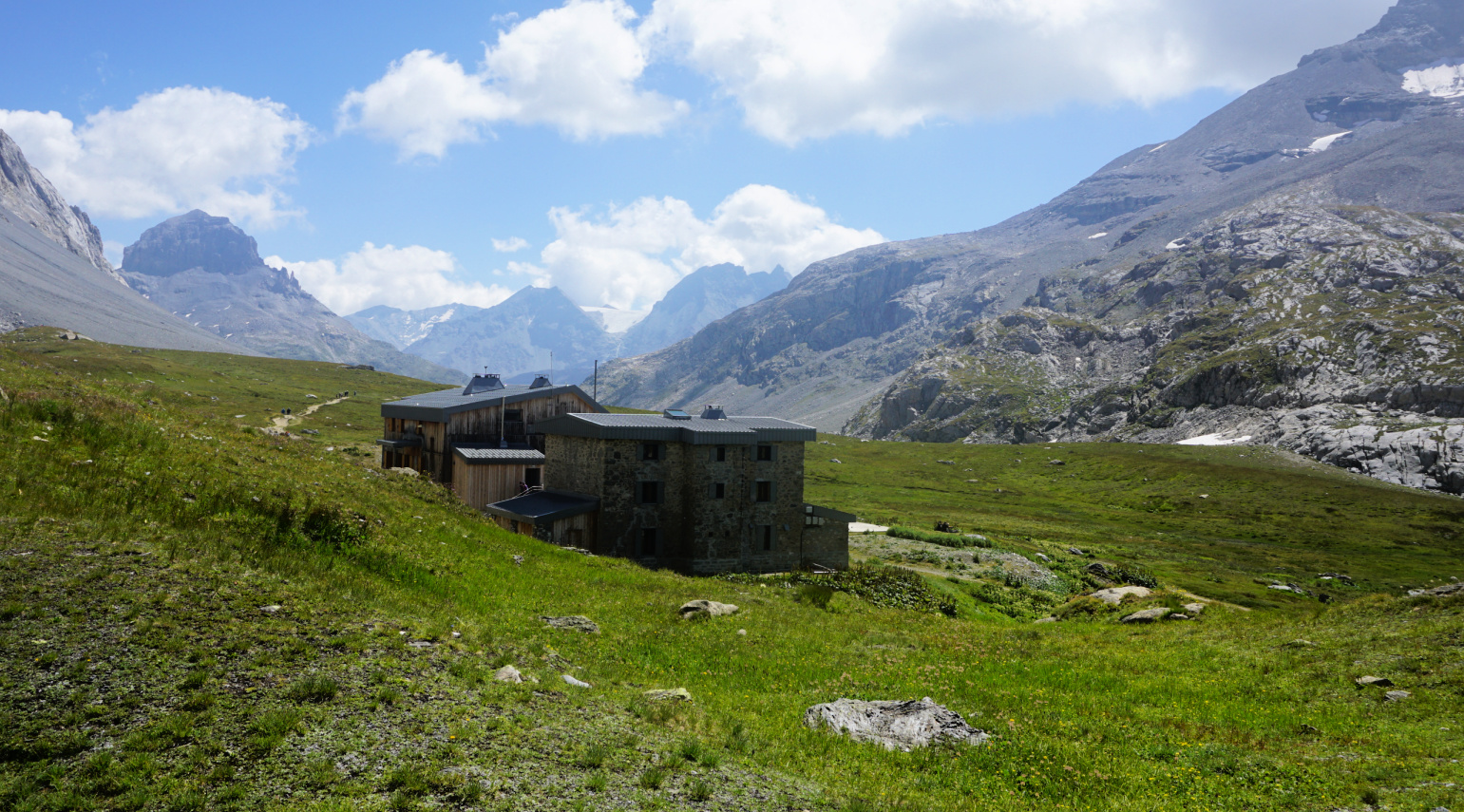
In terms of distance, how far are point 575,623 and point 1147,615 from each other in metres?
27.0

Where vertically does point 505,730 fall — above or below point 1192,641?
above

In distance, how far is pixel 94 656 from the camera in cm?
1027

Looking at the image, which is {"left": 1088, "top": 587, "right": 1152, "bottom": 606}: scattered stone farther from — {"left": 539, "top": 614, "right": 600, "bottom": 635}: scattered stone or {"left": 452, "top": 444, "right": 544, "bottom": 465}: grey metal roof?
{"left": 452, "top": 444, "right": 544, "bottom": 465}: grey metal roof

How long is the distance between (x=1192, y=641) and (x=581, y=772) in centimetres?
2515

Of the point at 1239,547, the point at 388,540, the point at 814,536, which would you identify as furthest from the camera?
the point at 1239,547

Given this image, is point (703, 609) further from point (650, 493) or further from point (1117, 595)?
point (1117, 595)

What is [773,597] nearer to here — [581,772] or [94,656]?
[581,772]

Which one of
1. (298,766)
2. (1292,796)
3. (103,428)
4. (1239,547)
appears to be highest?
(103,428)

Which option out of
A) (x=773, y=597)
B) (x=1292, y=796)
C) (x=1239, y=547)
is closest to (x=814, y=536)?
(x=773, y=597)

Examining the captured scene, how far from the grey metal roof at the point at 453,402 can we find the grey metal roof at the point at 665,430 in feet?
22.6

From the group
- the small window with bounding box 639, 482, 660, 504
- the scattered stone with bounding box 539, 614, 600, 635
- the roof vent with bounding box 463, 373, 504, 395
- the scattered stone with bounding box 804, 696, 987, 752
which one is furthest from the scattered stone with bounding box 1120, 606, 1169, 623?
the roof vent with bounding box 463, 373, 504, 395

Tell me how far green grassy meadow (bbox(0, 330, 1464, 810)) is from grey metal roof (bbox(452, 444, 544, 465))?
13.1 metres

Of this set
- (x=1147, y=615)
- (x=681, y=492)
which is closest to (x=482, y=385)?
(x=681, y=492)

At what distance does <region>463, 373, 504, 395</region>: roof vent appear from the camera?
57625 millimetres
